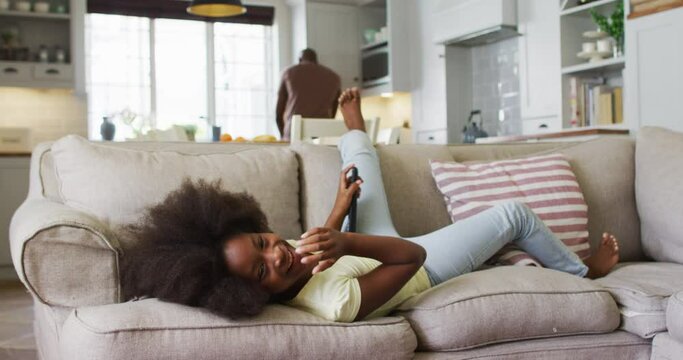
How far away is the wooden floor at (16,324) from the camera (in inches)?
123

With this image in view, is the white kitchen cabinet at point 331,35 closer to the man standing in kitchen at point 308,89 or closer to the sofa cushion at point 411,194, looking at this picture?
the man standing in kitchen at point 308,89

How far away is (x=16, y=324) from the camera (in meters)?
3.73

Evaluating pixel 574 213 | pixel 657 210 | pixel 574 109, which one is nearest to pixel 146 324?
pixel 574 213

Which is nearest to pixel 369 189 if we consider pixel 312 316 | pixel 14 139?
pixel 312 316

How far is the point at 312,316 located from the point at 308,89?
145 inches

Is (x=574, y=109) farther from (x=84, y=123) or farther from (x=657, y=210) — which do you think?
(x=84, y=123)

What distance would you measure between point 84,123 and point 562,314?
18.6 feet

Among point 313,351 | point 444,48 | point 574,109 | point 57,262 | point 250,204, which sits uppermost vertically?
point 444,48

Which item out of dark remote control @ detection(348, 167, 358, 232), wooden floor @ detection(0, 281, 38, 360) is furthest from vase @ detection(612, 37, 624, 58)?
wooden floor @ detection(0, 281, 38, 360)

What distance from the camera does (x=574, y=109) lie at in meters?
5.58

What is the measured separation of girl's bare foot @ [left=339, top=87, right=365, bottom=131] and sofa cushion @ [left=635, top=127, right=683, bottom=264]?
39.5 inches

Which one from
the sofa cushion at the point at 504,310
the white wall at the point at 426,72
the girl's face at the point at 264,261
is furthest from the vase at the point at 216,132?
the white wall at the point at 426,72

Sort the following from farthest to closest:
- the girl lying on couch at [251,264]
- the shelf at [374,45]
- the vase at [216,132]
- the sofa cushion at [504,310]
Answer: the shelf at [374,45]
the vase at [216,132]
the sofa cushion at [504,310]
the girl lying on couch at [251,264]

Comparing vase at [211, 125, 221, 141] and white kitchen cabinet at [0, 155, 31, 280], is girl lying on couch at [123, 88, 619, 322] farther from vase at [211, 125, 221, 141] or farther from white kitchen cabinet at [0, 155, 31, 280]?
white kitchen cabinet at [0, 155, 31, 280]
